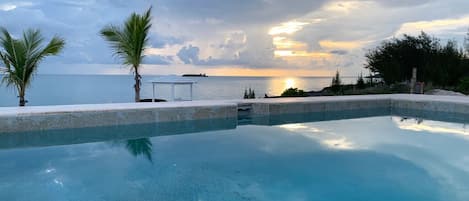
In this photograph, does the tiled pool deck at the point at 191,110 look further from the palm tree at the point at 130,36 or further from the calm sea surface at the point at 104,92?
the calm sea surface at the point at 104,92

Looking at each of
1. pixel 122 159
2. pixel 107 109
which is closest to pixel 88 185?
pixel 122 159

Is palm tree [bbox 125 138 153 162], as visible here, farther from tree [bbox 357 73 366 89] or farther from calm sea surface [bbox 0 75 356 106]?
tree [bbox 357 73 366 89]

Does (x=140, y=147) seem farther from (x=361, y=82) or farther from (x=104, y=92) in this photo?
(x=361, y=82)

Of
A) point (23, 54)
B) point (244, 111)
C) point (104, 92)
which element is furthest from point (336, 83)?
point (23, 54)

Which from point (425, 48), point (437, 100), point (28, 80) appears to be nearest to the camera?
point (28, 80)

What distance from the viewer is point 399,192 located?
3592 millimetres

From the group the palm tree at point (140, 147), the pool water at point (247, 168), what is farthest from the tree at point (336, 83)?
the palm tree at point (140, 147)

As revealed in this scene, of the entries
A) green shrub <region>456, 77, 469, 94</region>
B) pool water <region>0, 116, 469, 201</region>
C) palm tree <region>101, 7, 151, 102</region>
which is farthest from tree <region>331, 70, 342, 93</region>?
palm tree <region>101, 7, 151, 102</region>

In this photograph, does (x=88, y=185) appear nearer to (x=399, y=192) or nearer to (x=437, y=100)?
(x=399, y=192)

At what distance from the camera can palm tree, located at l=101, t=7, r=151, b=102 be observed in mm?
8023

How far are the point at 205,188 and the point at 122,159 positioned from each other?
1641mm

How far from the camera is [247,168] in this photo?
4.34 m

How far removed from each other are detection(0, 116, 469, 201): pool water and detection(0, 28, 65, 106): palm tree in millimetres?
2540

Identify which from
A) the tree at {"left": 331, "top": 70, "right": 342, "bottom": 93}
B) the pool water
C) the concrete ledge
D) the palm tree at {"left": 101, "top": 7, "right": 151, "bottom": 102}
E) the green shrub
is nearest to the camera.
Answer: the pool water
